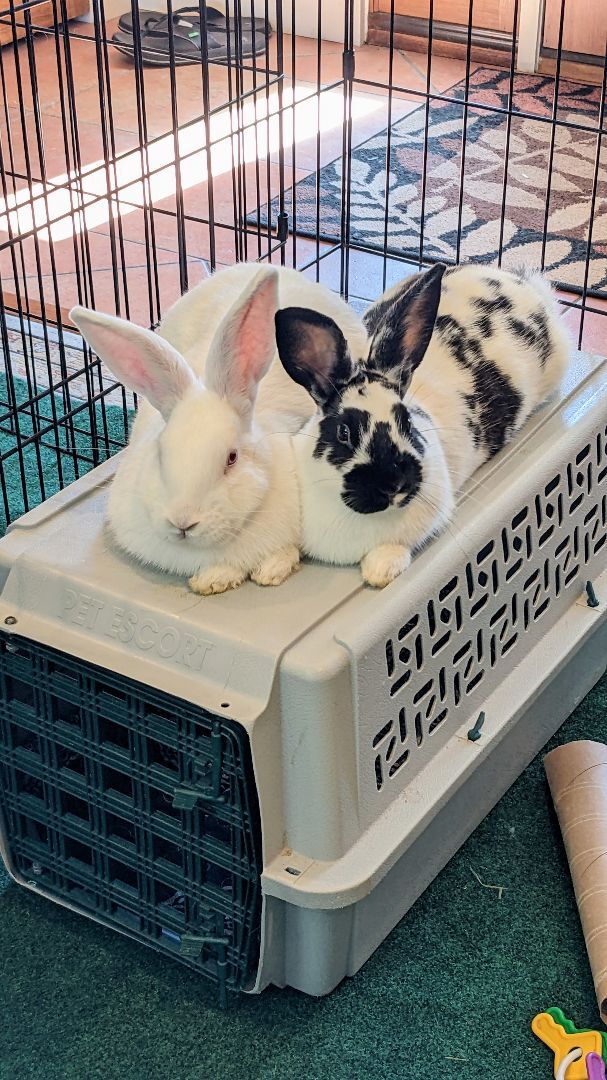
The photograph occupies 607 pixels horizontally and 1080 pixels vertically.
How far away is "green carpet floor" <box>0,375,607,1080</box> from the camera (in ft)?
4.31

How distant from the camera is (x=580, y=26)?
4.00 metres

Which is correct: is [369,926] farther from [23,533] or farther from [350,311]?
[350,311]

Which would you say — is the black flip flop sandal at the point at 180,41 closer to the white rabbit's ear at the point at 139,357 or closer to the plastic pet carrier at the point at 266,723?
the plastic pet carrier at the point at 266,723

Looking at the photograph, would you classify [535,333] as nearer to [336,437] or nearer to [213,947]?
[336,437]

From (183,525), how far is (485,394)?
0.47 metres

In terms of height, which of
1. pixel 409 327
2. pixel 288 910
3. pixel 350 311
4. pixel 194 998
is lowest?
pixel 194 998

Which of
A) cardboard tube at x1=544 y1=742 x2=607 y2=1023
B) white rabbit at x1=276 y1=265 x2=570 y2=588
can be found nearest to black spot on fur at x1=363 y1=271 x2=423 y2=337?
white rabbit at x1=276 y1=265 x2=570 y2=588

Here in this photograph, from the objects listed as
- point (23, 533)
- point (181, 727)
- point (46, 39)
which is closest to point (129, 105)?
point (46, 39)

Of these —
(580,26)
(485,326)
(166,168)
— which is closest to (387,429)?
(485,326)

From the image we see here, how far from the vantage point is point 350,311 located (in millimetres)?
1608

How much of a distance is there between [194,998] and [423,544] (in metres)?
0.56

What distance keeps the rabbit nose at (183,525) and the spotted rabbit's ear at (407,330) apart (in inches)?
10.2

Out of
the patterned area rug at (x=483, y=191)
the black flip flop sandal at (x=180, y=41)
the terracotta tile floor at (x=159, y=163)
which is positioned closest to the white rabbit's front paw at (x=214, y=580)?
the terracotta tile floor at (x=159, y=163)

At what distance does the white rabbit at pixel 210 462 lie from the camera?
1237mm
